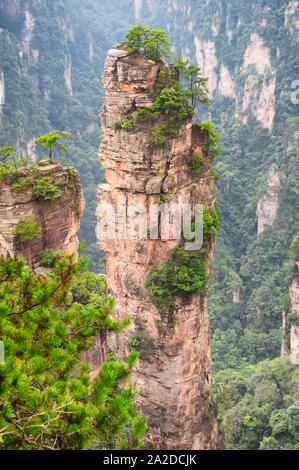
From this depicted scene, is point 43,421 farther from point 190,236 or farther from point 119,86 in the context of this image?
point 119,86

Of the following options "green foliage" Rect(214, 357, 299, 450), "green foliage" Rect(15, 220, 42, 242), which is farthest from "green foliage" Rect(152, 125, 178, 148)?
"green foliage" Rect(214, 357, 299, 450)

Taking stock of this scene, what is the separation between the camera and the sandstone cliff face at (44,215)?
576 inches

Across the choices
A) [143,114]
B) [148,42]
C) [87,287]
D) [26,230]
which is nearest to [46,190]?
[26,230]

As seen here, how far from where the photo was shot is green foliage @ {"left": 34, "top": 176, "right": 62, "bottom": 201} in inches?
597

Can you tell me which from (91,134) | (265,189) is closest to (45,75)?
(91,134)

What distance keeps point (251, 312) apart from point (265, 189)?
1319 cm

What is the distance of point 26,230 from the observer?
48.7ft

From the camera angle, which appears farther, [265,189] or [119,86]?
[265,189]


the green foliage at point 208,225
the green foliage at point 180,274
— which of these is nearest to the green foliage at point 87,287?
the green foliage at point 180,274

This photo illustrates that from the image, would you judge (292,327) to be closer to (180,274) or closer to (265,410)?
(265,410)

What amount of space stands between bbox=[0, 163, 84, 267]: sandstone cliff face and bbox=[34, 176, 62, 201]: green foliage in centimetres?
14

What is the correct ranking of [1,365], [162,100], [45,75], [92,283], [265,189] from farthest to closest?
[45,75], [265,189], [92,283], [162,100], [1,365]

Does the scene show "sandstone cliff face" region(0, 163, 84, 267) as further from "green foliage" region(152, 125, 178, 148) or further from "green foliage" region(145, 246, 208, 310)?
"green foliage" region(145, 246, 208, 310)

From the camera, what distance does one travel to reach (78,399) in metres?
6.14
